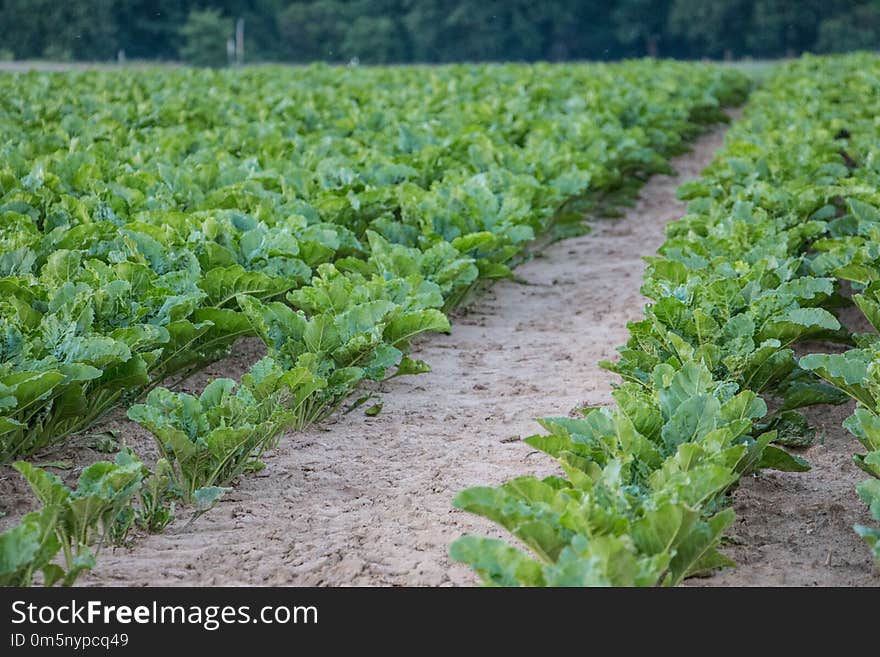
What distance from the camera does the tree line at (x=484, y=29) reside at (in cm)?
5141

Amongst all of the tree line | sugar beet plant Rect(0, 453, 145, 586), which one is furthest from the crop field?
the tree line

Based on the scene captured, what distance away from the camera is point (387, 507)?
12.8ft

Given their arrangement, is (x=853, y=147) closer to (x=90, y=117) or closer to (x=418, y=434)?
(x=418, y=434)

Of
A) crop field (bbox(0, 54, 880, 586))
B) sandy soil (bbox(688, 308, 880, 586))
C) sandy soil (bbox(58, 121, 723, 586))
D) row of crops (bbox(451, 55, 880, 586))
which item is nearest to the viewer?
row of crops (bbox(451, 55, 880, 586))

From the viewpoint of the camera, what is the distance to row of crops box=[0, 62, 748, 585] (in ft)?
11.9

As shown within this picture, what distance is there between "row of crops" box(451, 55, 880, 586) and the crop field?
1 cm

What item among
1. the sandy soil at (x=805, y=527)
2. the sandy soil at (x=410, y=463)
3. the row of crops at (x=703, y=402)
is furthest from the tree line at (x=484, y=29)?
the sandy soil at (x=805, y=527)

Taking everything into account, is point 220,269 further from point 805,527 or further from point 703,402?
point 805,527

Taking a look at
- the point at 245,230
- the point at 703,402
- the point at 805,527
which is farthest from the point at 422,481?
the point at 245,230

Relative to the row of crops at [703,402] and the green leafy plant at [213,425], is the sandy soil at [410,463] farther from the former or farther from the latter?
the row of crops at [703,402]

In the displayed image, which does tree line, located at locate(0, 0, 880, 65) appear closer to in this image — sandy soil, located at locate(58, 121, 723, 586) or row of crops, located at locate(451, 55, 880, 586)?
sandy soil, located at locate(58, 121, 723, 586)

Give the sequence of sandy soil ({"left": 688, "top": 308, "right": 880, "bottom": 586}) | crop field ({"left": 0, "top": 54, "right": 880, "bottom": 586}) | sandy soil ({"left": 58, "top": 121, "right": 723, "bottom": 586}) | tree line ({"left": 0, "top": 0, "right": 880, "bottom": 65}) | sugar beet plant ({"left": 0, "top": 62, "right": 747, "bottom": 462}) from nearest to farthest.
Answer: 1. crop field ({"left": 0, "top": 54, "right": 880, "bottom": 586})
2. sandy soil ({"left": 688, "top": 308, "right": 880, "bottom": 586})
3. sandy soil ({"left": 58, "top": 121, "right": 723, "bottom": 586})
4. sugar beet plant ({"left": 0, "top": 62, "right": 747, "bottom": 462})
5. tree line ({"left": 0, "top": 0, "right": 880, "bottom": 65})

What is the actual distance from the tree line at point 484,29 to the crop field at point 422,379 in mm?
44178
